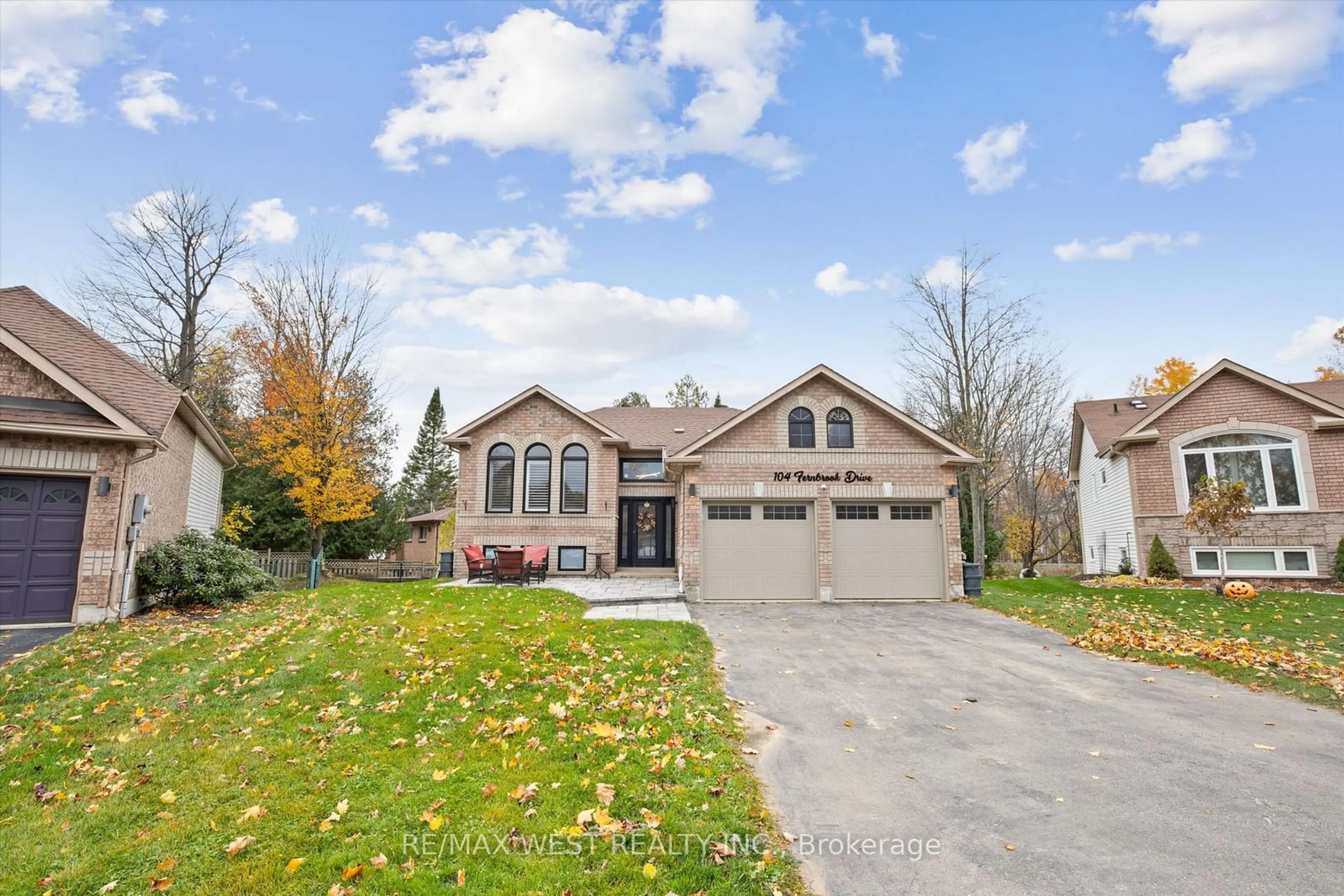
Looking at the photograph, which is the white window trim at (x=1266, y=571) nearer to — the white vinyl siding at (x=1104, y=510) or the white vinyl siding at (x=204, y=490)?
the white vinyl siding at (x=1104, y=510)

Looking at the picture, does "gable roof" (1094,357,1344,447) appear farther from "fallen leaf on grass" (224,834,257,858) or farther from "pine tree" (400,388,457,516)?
"pine tree" (400,388,457,516)

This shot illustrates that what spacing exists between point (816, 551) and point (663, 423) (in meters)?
10.4

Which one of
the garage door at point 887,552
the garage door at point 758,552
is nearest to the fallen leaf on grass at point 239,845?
the garage door at point 758,552

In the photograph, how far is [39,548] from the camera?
33.4 ft

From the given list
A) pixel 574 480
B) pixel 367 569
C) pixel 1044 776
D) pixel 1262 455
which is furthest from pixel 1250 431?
pixel 367 569

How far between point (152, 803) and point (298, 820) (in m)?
1.14

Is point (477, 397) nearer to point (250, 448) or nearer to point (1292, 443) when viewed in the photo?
point (250, 448)

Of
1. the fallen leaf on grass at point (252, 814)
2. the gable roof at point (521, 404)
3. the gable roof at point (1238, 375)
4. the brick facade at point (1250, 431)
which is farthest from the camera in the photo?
the gable roof at point (521, 404)

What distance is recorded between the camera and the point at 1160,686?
7363mm

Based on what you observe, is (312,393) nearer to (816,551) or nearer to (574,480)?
(574,480)

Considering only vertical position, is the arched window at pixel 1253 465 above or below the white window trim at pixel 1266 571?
above

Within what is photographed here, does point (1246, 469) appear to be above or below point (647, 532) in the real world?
above

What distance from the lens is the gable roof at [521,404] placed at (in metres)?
19.9

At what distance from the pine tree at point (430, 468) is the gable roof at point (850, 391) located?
3829 cm
